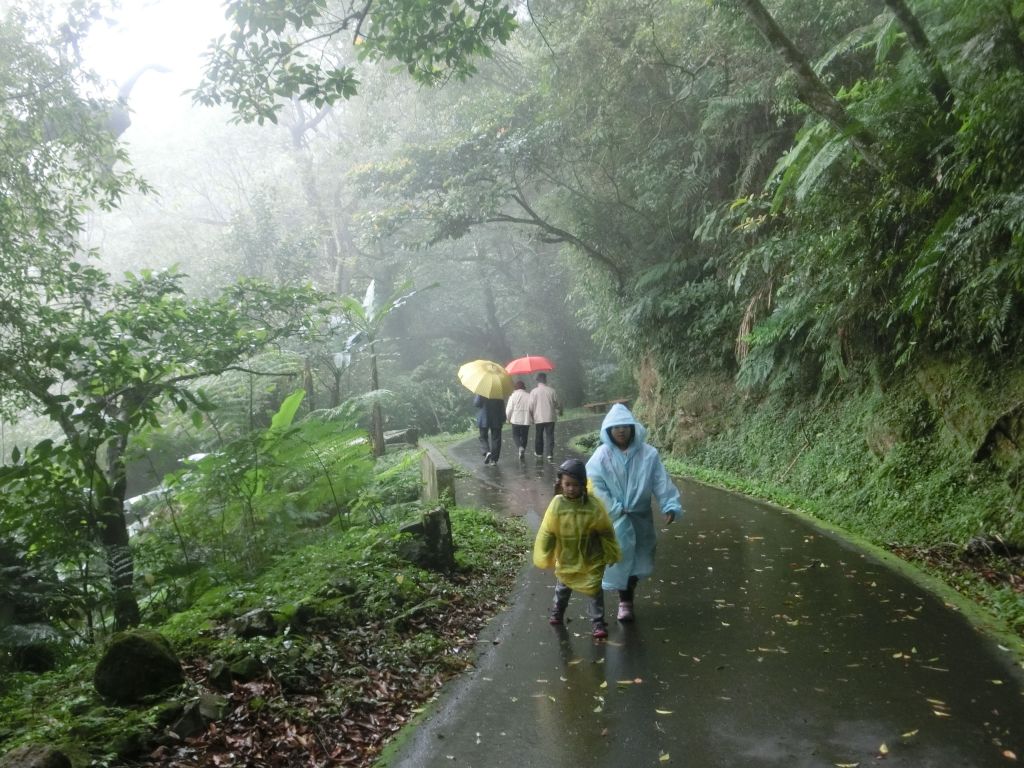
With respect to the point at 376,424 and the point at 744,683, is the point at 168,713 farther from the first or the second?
the point at 376,424

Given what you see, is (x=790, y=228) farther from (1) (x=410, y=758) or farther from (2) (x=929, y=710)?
(1) (x=410, y=758)

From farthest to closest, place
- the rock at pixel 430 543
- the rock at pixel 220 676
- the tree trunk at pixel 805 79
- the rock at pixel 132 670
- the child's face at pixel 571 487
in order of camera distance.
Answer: the tree trunk at pixel 805 79, the rock at pixel 430 543, the child's face at pixel 571 487, the rock at pixel 220 676, the rock at pixel 132 670

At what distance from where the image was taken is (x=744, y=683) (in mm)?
4766

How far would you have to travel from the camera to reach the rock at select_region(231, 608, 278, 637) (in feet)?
16.5

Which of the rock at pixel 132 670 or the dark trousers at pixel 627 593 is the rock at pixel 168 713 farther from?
the dark trousers at pixel 627 593

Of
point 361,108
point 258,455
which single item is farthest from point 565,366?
point 258,455

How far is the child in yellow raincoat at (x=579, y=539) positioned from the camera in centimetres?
586

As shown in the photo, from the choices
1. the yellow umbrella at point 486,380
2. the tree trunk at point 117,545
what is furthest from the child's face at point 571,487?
the yellow umbrella at point 486,380

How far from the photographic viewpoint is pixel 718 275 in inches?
560

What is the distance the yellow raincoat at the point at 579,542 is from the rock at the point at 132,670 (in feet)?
9.26

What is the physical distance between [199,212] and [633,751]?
4934 cm

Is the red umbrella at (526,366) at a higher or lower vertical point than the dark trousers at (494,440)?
higher

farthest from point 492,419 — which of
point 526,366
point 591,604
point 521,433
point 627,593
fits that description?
point 591,604

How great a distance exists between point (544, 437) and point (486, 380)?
213 centimetres
